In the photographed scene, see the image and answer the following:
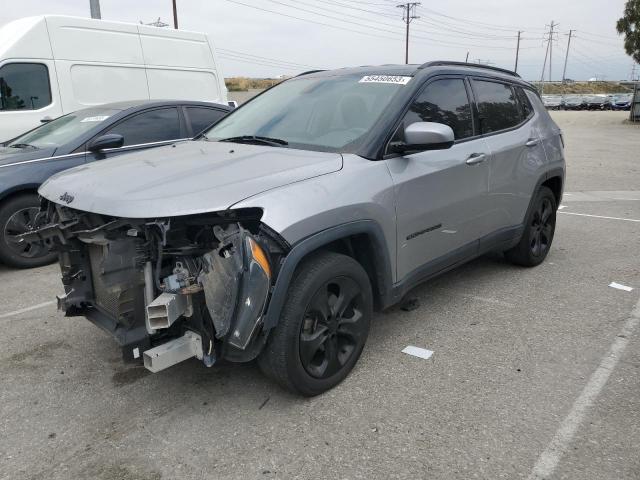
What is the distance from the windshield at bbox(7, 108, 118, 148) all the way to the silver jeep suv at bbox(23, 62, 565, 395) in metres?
2.36

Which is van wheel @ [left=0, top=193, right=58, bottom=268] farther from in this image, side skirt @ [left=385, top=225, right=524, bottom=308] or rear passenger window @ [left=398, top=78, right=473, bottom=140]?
rear passenger window @ [left=398, top=78, right=473, bottom=140]

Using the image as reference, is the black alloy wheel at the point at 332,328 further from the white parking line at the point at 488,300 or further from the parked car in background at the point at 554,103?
the parked car in background at the point at 554,103

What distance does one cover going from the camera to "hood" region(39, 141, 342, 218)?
251 centimetres

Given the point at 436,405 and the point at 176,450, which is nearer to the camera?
the point at 176,450

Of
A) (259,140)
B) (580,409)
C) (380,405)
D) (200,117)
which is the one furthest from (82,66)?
(580,409)

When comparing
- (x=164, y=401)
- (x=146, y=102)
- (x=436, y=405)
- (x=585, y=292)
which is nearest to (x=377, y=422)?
(x=436, y=405)

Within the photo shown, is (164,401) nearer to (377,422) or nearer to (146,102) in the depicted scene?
(377,422)

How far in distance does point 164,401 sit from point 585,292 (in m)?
3.57

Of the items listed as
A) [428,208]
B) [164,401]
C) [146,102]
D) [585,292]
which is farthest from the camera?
[146,102]

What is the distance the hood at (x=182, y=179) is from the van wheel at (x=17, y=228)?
252cm

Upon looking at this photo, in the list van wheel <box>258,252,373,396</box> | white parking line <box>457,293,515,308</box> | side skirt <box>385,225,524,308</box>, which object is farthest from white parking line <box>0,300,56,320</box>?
white parking line <box>457,293,515,308</box>

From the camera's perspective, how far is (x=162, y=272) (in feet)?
8.66

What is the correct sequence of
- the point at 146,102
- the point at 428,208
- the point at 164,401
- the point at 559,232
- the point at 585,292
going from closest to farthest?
the point at 164,401 < the point at 428,208 < the point at 585,292 < the point at 146,102 < the point at 559,232

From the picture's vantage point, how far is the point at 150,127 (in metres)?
6.21
